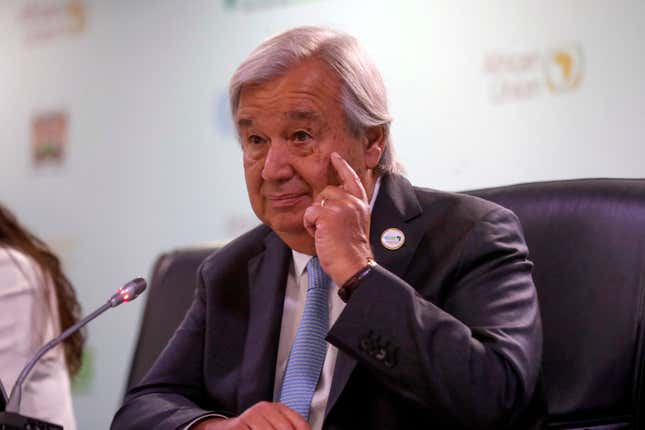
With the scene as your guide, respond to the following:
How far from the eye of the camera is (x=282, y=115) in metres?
1.74

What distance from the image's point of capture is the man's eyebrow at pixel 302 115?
1729 millimetres

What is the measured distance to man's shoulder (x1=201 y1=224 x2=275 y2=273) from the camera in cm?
197

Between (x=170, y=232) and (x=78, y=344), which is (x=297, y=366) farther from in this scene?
(x=170, y=232)

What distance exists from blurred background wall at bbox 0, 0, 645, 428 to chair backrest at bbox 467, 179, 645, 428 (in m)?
0.76

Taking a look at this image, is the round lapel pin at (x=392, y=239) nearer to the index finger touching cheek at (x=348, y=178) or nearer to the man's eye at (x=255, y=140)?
the index finger touching cheek at (x=348, y=178)

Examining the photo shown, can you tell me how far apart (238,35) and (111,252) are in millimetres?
1030

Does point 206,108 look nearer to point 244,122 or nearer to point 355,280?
point 244,122

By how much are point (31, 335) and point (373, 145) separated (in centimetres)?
119

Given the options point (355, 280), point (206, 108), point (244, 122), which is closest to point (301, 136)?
point (244, 122)

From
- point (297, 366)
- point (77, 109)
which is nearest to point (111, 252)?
point (77, 109)

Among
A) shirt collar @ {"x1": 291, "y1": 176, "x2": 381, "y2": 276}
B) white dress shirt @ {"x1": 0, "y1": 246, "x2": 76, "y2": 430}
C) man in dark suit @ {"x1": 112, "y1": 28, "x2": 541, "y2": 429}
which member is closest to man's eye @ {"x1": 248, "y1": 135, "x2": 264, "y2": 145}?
man in dark suit @ {"x1": 112, "y1": 28, "x2": 541, "y2": 429}

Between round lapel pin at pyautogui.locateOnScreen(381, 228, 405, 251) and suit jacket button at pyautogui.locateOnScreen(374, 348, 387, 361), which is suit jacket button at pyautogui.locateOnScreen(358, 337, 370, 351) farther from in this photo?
round lapel pin at pyautogui.locateOnScreen(381, 228, 405, 251)

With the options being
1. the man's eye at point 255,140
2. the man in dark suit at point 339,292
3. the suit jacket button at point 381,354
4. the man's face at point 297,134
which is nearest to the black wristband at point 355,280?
the man in dark suit at point 339,292

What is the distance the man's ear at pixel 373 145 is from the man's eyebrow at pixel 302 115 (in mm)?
130
